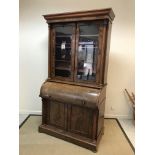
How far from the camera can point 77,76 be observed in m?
2.69

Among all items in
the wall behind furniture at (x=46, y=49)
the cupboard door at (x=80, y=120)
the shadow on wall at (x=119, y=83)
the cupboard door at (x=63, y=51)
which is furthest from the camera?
the shadow on wall at (x=119, y=83)

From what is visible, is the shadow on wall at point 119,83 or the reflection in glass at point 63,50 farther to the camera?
the shadow on wall at point 119,83

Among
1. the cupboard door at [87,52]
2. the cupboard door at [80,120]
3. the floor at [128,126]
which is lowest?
the floor at [128,126]

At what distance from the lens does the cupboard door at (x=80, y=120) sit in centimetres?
252

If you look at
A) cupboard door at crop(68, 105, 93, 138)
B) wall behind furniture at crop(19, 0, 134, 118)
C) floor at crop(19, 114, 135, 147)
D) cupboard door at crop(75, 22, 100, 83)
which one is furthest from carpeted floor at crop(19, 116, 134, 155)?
cupboard door at crop(75, 22, 100, 83)

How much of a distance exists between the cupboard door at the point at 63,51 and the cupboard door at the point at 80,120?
0.53 meters

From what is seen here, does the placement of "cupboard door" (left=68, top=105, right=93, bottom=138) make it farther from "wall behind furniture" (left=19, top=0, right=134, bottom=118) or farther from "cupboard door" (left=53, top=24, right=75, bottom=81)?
"wall behind furniture" (left=19, top=0, right=134, bottom=118)

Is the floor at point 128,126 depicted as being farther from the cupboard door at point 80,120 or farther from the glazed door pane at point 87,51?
the glazed door pane at point 87,51

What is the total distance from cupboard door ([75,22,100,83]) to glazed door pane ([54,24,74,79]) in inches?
5.4

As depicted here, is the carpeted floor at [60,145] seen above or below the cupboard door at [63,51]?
below

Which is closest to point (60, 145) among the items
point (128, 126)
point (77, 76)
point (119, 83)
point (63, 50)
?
point (77, 76)

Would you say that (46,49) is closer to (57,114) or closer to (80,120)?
(57,114)

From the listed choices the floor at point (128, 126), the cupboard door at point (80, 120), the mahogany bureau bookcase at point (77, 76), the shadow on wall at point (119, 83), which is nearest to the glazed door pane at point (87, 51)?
the mahogany bureau bookcase at point (77, 76)

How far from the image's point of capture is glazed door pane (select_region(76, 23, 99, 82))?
8.30ft
